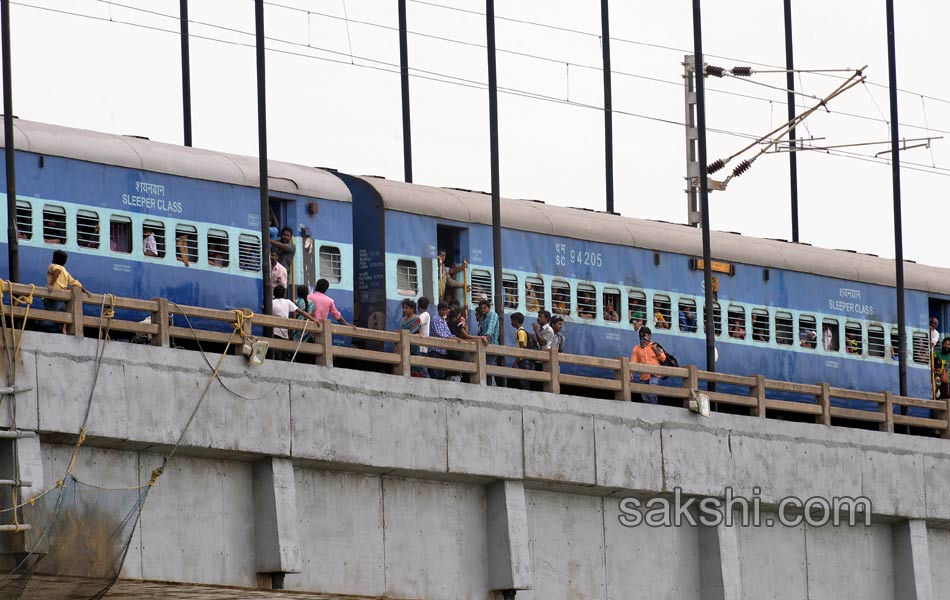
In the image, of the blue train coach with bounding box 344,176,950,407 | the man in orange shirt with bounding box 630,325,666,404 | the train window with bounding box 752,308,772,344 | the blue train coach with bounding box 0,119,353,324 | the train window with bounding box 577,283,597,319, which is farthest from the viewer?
the train window with bounding box 752,308,772,344

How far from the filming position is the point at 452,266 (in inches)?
1448

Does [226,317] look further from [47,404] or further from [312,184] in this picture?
[312,184]

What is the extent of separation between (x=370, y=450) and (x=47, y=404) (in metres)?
4.72

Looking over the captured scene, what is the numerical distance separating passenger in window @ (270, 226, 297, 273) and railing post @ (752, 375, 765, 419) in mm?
7373

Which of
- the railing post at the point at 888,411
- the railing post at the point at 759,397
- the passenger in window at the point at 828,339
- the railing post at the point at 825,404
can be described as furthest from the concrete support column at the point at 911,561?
the passenger in window at the point at 828,339

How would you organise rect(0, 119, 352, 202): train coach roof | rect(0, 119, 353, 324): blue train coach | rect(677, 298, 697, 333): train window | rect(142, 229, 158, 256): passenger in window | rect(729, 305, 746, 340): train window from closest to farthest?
rect(0, 119, 353, 324): blue train coach, rect(0, 119, 352, 202): train coach roof, rect(142, 229, 158, 256): passenger in window, rect(677, 298, 697, 333): train window, rect(729, 305, 746, 340): train window

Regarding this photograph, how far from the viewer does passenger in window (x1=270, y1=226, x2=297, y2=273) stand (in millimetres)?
33250

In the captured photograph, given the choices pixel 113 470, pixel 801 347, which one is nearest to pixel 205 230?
pixel 113 470

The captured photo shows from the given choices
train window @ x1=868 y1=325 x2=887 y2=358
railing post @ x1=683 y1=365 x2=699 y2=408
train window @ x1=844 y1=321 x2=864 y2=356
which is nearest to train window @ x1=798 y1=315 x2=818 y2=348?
train window @ x1=844 y1=321 x2=864 y2=356

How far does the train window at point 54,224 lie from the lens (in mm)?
30797

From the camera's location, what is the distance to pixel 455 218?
36.8 m

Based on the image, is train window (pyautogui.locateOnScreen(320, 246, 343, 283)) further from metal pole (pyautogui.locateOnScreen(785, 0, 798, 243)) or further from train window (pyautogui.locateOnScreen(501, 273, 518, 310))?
metal pole (pyautogui.locateOnScreen(785, 0, 798, 243))

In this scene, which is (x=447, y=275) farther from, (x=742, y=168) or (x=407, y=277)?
(x=742, y=168)

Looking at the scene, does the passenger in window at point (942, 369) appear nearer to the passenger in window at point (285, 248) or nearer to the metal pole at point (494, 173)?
the metal pole at point (494, 173)
